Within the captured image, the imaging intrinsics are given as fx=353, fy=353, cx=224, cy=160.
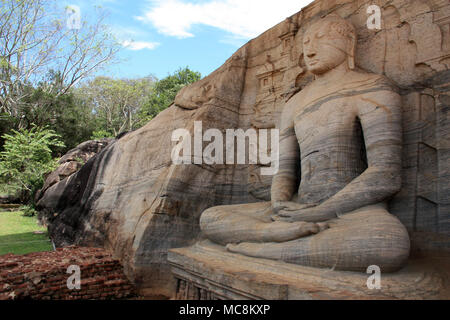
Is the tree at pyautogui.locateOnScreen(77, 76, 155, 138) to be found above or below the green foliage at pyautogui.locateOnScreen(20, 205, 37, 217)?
above

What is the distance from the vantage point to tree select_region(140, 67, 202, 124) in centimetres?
1941

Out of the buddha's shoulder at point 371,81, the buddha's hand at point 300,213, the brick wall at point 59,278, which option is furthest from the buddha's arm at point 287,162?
the brick wall at point 59,278

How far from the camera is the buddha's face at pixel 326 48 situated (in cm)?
387

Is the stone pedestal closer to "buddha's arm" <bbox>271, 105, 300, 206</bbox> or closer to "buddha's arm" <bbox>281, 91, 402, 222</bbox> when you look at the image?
"buddha's arm" <bbox>281, 91, 402, 222</bbox>

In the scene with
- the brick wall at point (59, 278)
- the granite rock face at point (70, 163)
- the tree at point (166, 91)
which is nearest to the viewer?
the brick wall at point (59, 278)

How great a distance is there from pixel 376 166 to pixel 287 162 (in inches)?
46.1

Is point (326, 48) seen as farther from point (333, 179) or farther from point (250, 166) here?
point (250, 166)

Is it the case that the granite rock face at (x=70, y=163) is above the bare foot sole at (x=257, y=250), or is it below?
above

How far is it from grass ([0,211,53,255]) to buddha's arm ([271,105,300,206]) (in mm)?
4564

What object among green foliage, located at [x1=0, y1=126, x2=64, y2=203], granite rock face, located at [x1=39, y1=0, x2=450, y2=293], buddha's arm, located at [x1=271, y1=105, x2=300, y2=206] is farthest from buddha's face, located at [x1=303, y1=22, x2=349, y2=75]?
green foliage, located at [x1=0, y1=126, x2=64, y2=203]

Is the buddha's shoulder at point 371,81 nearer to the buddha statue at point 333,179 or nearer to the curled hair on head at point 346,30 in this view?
the buddha statue at point 333,179

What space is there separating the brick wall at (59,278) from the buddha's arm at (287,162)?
82.5 inches

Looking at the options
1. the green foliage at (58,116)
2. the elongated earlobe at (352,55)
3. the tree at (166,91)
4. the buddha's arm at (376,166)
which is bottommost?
the buddha's arm at (376,166)

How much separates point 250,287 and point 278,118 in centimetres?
280
